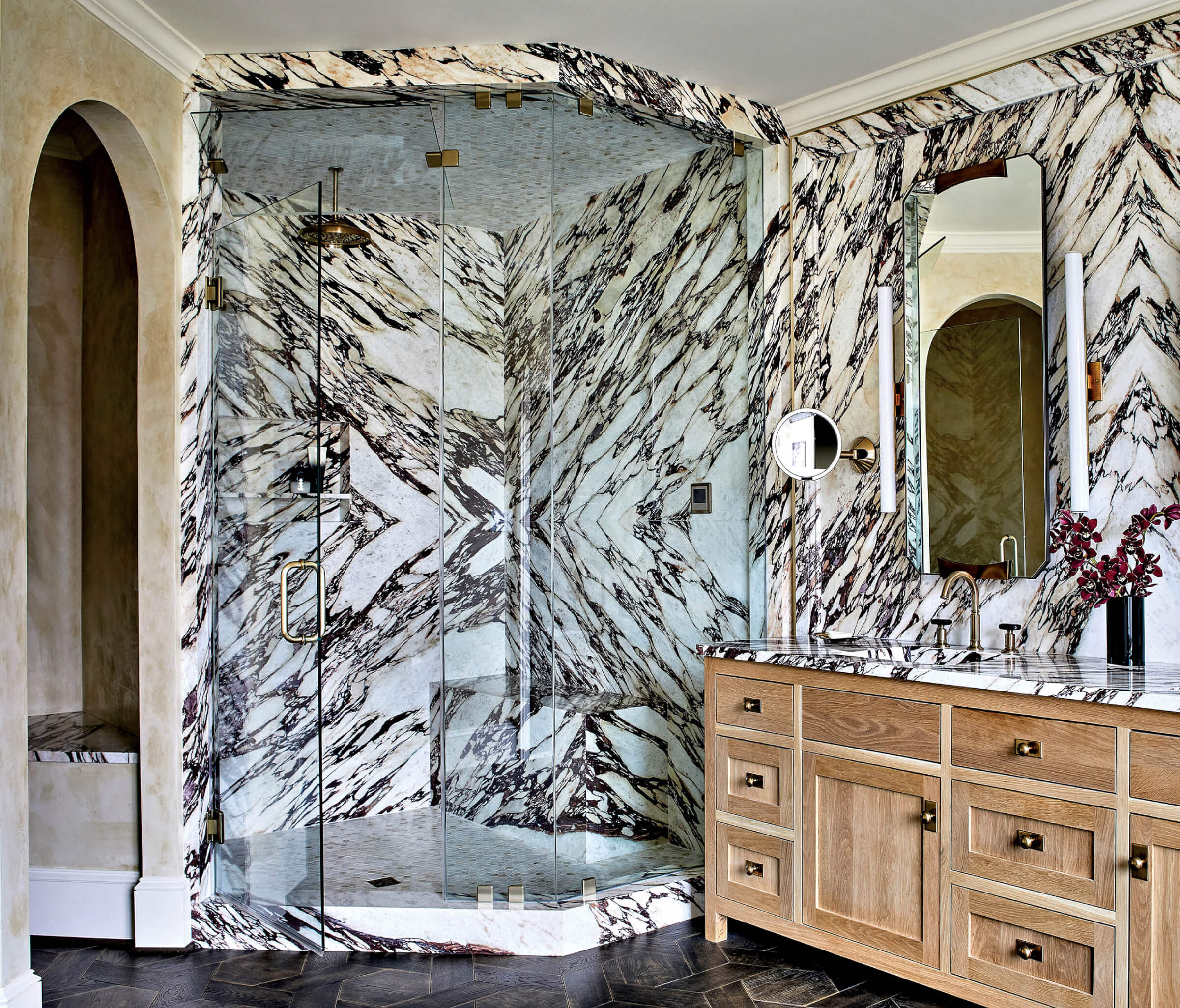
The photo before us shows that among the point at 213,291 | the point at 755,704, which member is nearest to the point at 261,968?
the point at 755,704

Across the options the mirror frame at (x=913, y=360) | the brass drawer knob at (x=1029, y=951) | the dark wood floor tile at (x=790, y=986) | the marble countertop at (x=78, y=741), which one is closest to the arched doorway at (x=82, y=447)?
the marble countertop at (x=78, y=741)

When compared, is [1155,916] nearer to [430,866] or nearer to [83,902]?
[430,866]

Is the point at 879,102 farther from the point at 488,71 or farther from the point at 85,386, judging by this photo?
the point at 85,386

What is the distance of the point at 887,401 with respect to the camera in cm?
301

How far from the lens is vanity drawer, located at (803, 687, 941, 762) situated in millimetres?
2352

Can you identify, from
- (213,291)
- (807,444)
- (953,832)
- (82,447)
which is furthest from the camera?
(82,447)

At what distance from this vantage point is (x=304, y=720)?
281 centimetres

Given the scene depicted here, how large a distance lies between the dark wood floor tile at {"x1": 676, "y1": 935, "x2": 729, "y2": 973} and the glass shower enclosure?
241 mm

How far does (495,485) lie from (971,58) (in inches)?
75.8

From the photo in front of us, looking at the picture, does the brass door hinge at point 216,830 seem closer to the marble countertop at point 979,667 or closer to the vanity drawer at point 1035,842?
the marble countertop at point 979,667

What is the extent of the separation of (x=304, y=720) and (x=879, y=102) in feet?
8.81

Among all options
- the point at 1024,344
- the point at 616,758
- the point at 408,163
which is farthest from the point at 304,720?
the point at 1024,344

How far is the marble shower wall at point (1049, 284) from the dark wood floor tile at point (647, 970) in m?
1.19

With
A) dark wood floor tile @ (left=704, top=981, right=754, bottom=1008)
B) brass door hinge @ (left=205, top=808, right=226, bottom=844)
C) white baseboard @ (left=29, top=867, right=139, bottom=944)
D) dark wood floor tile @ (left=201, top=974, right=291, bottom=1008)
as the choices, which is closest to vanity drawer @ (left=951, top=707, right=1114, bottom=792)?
dark wood floor tile @ (left=704, top=981, right=754, bottom=1008)
